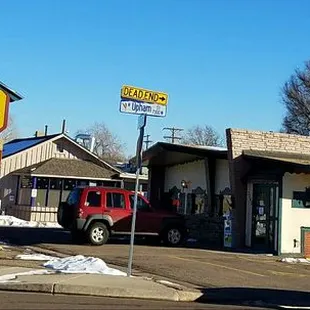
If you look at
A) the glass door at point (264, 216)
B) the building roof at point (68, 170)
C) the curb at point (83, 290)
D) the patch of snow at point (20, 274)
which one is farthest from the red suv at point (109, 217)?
the building roof at point (68, 170)

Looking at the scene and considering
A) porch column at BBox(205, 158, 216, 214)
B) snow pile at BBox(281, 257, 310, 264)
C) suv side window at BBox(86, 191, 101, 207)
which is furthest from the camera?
porch column at BBox(205, 158, 216, 214)

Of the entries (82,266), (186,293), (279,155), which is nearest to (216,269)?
(82,266)

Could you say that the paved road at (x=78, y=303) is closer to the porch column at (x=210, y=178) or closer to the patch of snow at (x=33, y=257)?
the patch of snow at (x=33, y=257)

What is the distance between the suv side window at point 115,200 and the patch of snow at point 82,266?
23.7ft

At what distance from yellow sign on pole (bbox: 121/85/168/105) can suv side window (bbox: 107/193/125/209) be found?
1002 cm

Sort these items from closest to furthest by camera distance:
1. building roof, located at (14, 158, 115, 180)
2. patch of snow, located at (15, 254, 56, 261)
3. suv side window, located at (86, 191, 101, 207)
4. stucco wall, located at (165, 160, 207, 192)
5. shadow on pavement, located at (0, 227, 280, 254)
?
patch of snow, located at (15, 254, 56, 261), suv side window, located at (86, 191, 101, 207), shadow on pavement, located at (0, 227, 280, 254), stucco wall, located at (165, 160, 207, 192), building roof, located at (14, 158, 115, 180)

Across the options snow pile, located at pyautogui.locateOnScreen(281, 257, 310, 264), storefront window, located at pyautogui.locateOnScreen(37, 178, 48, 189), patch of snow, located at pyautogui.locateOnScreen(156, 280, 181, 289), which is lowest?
patch of snow, located at pyautogui.locateOnScreen(156, 280, 181, 289)

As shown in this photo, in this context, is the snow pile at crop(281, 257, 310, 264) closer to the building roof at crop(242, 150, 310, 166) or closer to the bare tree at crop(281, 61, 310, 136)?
the building roof at crop(242, 150, 310, 166)

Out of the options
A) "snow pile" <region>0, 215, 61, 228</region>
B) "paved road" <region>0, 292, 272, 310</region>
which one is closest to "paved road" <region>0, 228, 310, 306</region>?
"paved road" <region>0, 292, 272, 310</region>

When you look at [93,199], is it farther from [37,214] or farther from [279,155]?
[37,214]

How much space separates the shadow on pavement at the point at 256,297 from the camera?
1198cm

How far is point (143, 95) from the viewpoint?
13.4m

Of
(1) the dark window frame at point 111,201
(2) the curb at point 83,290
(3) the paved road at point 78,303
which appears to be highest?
(1) the dark window frame at point 111,201

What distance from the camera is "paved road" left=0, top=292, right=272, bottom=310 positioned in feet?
33.6
